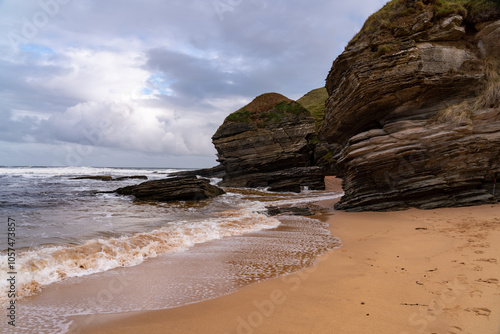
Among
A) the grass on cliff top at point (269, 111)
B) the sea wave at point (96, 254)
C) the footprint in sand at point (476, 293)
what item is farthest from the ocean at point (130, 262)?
the grass on cliff top at point (269, 111)

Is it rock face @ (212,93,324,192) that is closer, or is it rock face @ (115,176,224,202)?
rock face @ (115,176,224,202)

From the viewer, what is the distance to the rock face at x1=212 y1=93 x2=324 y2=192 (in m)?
29.7

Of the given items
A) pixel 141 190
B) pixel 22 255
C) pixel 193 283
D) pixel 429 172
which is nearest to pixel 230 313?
pixel 193 283

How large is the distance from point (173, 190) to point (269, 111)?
19.2 meters

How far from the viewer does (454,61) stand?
12.0 meters

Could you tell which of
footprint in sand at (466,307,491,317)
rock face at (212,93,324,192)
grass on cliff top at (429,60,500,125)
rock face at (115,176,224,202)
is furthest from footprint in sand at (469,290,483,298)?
rock face at (212,93,324,192)

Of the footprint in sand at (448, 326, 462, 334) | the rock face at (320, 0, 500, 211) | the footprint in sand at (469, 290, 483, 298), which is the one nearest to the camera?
the footprint in sand at (448, 326, 462, 334)

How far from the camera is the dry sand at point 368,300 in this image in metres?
3.14

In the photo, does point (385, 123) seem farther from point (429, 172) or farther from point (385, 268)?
point (385, 268)

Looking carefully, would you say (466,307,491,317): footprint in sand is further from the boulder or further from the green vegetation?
the green vegetation

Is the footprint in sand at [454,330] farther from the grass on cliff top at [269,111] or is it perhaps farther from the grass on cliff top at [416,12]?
the grass on cliff top at [269,111]

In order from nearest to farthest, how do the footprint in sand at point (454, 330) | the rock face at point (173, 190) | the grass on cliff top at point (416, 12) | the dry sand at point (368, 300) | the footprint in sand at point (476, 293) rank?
the footprint in sand at point (454, 330) < the dry sand at point (368, 300) < the footprint in sand at point (476, 293) < the grass on cliff top at point (416, 12) < the rock face at point (173, 190)

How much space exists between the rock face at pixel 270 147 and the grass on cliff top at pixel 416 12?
16.5m

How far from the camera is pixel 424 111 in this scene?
12.1 metres
